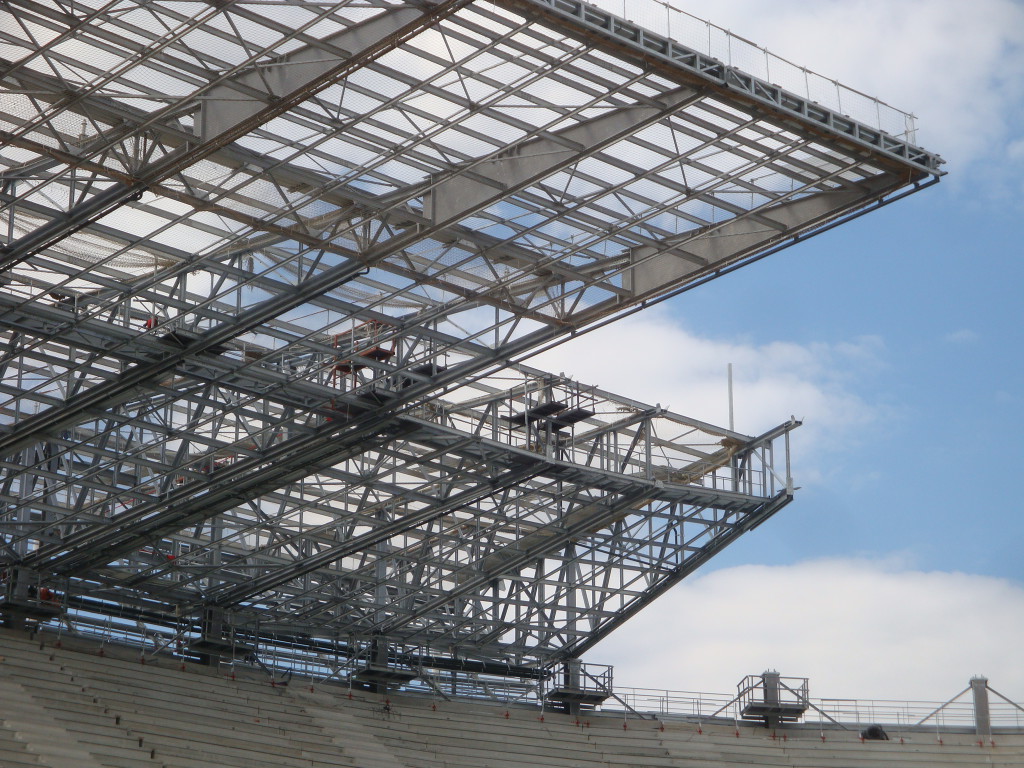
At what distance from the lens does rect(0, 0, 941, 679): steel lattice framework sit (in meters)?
27.3

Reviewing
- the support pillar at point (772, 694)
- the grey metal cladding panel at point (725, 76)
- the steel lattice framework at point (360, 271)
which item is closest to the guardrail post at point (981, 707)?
the support pillar at point (772, 694)

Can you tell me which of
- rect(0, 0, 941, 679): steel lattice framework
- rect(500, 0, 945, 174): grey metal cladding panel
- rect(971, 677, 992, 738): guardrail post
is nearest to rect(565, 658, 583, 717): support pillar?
rect(0, 0, 941, 679): steel lattice framework

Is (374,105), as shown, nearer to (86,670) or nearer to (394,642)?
(86,670)

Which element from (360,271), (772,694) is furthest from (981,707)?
(360,271)

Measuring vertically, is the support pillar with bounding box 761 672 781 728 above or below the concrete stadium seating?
above

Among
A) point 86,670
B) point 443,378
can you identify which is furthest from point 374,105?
point 86,670

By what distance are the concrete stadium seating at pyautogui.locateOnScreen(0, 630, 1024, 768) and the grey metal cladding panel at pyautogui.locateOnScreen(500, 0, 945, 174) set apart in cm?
1995

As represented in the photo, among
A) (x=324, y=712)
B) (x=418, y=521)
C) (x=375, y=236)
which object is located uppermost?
(x=375, y=236)

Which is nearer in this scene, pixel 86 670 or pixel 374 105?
pixel 374 105

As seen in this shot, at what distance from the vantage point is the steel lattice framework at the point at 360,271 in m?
27.3

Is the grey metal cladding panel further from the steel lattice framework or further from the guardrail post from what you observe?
the guardrail post

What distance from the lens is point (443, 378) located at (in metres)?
36.0

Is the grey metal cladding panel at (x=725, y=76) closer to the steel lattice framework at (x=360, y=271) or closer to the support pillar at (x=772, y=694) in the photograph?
the steel lattice framework at (x=360, y=271)

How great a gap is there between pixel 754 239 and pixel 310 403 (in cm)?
1157
